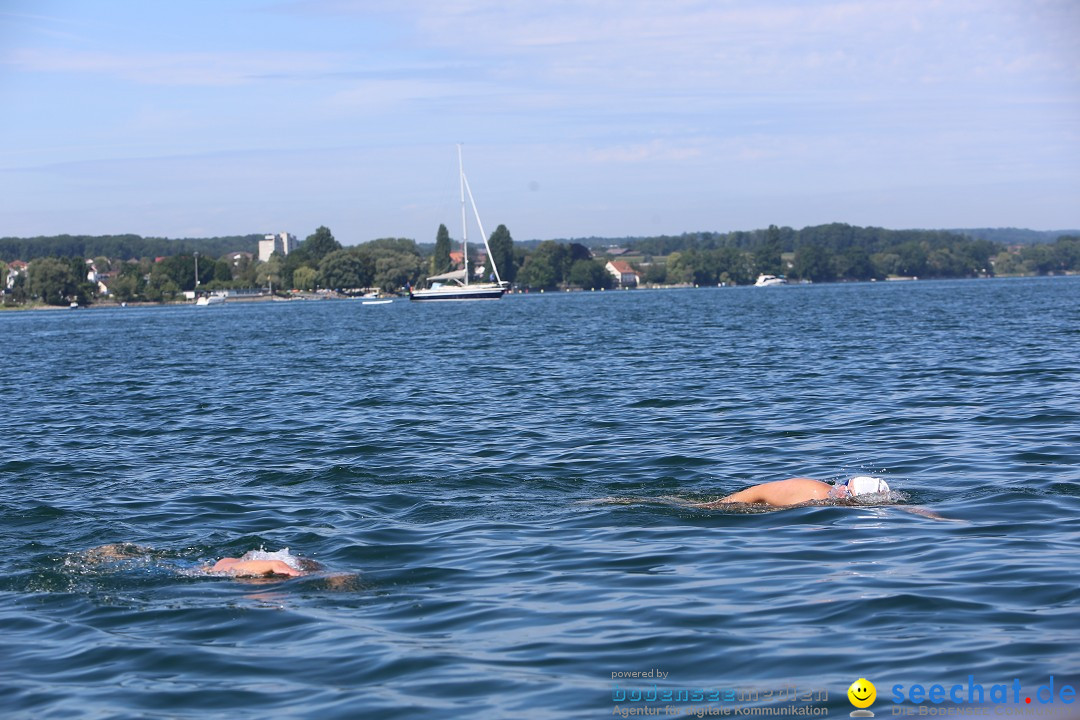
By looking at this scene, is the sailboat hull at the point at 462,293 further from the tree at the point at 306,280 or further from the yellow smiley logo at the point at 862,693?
the yellow smiley logo at the point at 862,693

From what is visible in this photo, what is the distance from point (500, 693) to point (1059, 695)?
3176 millimetres

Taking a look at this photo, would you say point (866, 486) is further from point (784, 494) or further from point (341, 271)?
point (341, 271)

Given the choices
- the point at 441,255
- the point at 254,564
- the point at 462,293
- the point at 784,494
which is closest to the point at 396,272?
the point at 441,255

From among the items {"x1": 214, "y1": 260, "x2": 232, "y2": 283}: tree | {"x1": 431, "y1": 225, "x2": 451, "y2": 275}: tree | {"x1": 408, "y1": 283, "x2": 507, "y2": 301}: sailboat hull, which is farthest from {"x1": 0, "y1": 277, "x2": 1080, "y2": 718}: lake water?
{"x1": 214, "y1": 260, "x2": 232, "y2": 283}: tree

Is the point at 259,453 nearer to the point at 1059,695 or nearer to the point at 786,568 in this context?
the point at 786,568

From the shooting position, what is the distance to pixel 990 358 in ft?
98.3

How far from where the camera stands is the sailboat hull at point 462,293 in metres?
128

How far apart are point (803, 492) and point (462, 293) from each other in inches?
4627

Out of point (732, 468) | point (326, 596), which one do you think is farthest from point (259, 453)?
point (326, 596)

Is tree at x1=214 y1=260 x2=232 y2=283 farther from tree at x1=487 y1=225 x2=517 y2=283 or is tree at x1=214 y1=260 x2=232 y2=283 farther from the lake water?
the lake water

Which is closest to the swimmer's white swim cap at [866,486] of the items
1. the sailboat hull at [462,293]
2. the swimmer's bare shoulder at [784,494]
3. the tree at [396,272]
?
the swimmer's bare shoulder at [784,494]

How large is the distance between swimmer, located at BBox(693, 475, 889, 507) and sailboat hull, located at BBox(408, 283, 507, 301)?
382 feet

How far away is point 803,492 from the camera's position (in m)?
11.7

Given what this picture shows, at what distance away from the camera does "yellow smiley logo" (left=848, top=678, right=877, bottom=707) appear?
21.3ft
